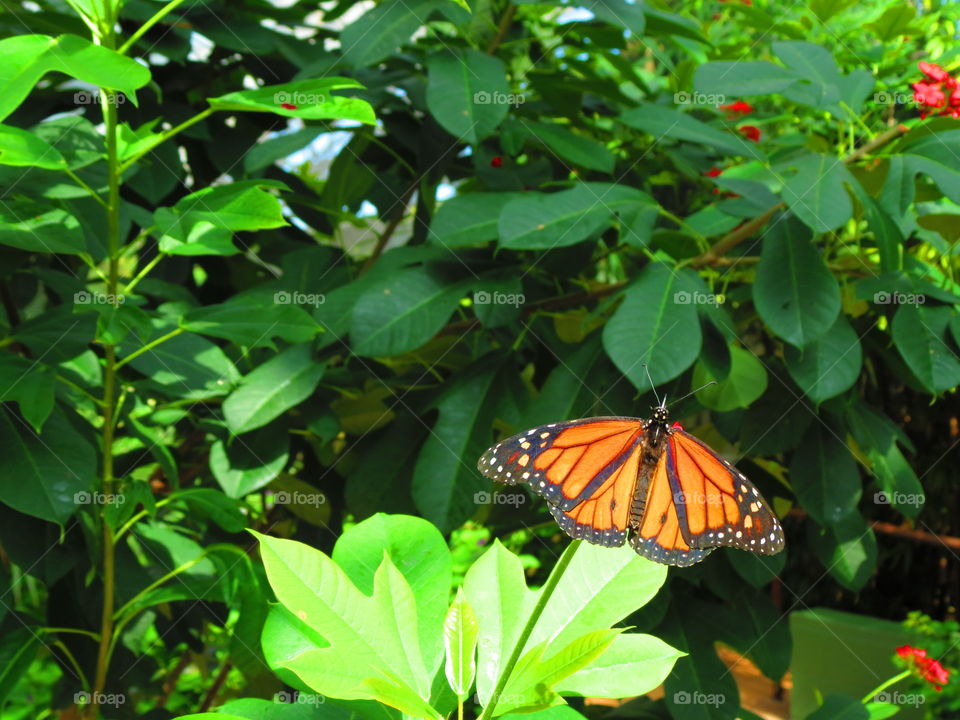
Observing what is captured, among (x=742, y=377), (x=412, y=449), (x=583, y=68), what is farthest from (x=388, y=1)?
(x=742, y=377)

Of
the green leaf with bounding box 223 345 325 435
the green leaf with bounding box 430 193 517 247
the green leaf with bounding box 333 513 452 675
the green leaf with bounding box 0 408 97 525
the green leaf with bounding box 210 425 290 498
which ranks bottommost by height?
the green leaf with bounding box 210 425 290 498

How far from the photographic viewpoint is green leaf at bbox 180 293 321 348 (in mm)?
1268

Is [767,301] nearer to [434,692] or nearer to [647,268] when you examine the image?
[647,268]

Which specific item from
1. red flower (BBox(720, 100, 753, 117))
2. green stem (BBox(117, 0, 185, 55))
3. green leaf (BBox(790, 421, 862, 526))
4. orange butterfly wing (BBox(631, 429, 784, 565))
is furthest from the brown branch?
orange butterfly wing (BBox(631, 429, 784, 565))

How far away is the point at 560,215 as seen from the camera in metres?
1.36

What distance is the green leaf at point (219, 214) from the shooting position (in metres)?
1.04

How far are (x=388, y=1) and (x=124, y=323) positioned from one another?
85 centimetres

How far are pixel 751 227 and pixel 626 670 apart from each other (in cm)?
113

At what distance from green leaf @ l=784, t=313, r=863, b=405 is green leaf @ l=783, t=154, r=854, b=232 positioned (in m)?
0.18

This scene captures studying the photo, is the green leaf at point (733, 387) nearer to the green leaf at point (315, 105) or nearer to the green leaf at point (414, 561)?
the green leaf at point (315, 105)

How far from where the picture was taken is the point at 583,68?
188 cm

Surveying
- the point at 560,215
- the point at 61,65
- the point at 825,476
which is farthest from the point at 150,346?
the point at 825,476

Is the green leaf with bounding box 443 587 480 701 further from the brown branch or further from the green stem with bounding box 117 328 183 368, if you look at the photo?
the brown branch

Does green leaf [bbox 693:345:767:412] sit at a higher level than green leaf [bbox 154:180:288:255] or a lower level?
lower
